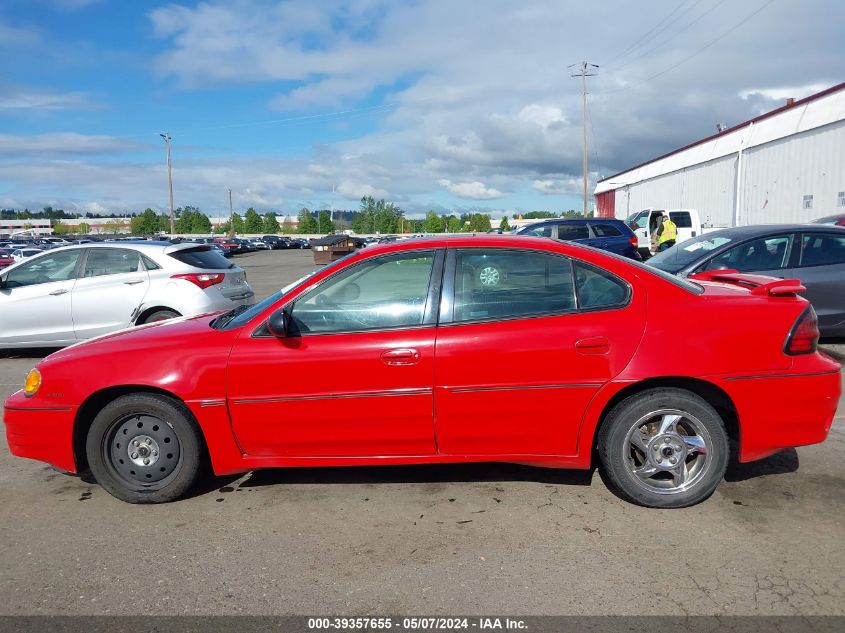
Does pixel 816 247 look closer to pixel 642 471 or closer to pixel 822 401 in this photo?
pixel 822 401

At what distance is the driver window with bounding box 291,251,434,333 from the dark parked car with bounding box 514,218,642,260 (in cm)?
1194

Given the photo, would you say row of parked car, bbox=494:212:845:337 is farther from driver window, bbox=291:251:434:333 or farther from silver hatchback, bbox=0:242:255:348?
silver hatchback, bbox=0:242:255:348

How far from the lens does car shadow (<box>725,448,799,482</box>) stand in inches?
160

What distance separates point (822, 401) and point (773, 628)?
4.89 feet

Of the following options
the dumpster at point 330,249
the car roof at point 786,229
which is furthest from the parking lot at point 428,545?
the dumpster at point 330,249

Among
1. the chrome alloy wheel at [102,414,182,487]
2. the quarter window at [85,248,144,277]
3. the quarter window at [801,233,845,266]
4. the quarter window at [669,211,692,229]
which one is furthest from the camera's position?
the quarter window at [669,211,692,229]

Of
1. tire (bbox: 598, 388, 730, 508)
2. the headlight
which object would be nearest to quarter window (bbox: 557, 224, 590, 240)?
tire (bbox: 598, 388, 730, 508)

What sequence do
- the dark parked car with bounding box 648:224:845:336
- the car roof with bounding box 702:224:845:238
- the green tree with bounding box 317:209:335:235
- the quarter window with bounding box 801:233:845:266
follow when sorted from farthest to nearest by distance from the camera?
1. the green tree with bounding box 317:209:335:235
2. the car roof with bounding box 702:224:845:238
3. the quarter window with bounding box 801:233:845:266
4. the dark parked car with bounding box 648:224:845:336

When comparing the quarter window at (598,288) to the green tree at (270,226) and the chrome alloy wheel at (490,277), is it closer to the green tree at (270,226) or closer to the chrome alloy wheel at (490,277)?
the chrome alloy wheel at (490,277)

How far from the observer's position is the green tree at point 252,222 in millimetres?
140500

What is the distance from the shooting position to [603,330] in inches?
138

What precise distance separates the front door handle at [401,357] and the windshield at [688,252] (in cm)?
550

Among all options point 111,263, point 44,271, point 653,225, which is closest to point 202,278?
point 111,263

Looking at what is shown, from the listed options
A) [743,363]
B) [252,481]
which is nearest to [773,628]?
[743,363]
